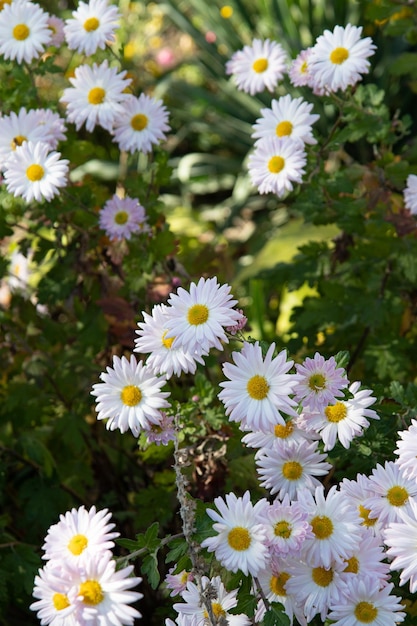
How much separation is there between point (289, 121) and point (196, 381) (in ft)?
1.95

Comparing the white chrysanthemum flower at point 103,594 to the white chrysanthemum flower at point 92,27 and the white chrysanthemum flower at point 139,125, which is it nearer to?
the white chrysanthemum flower at point 139,125

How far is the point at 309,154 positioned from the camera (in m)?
1.87

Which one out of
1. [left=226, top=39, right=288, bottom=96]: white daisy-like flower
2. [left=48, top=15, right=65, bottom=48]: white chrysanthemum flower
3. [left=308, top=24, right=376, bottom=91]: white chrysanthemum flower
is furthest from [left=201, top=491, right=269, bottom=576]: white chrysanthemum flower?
[left=48, top=15, right=65, bottom=48]: white chrysanthemum flower

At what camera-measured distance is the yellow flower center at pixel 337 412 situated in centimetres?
129

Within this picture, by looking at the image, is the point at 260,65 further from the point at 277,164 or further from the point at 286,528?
the point at 286,528

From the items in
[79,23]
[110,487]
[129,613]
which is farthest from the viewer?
[110,487]

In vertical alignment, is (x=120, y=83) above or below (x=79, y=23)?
below

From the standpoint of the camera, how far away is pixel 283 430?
132cm

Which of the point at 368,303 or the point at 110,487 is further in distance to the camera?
the point at 110,487

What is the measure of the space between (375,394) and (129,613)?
0.58 metres

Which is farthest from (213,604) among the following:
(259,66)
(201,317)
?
(259,66)

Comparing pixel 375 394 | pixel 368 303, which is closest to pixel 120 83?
pixel 368 303

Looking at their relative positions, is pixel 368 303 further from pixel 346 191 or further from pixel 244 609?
pixel 244 609

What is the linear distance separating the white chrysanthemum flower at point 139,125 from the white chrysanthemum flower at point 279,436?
0.81 metres
